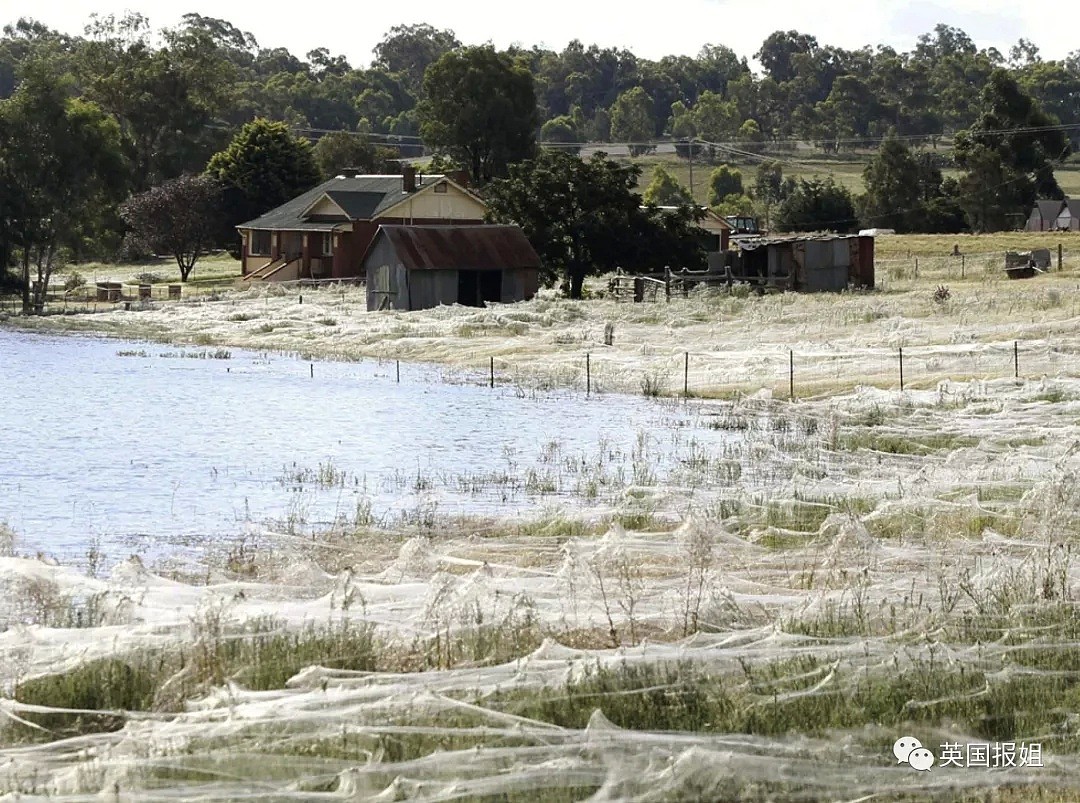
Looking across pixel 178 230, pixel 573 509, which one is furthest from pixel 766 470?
pixel 178 230

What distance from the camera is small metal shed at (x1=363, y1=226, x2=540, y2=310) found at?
52.8 meters

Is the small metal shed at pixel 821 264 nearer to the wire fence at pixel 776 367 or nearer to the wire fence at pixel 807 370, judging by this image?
the wire fence at pixel 776 367

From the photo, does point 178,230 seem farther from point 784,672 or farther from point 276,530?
point 784,672

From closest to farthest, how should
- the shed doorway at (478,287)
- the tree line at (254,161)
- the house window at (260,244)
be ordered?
1. the shed doorway at (478,287)
2. the tree line at (254,161)
3. the house window at (260,244)

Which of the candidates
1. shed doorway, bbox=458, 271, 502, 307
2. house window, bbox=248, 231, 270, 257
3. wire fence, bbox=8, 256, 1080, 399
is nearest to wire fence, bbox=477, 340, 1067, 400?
wire fence, bbox=8, 256, 1080, 399

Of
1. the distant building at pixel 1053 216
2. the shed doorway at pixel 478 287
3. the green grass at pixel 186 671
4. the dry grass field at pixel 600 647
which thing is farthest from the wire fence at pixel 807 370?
the distant building at pixel 1053 216

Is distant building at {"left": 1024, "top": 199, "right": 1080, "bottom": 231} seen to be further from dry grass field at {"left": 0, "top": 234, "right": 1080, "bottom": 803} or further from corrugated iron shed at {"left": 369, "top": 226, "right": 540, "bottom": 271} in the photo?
dry grass field at {"left": 0, "top": 234, "right": 1080, "bottom": 803}

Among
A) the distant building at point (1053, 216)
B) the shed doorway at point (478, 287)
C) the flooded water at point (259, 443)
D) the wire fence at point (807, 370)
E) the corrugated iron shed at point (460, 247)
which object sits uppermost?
the distant building at point (1053, 216)

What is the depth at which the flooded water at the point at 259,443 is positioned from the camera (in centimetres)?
1952

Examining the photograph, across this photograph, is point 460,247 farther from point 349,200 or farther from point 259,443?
point 259,443

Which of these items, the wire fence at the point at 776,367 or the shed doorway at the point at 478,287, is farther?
the shed doorway at the point at 478,287

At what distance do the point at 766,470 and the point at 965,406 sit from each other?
5.85 m

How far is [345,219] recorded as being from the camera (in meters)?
71.0

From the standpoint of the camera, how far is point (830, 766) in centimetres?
918
